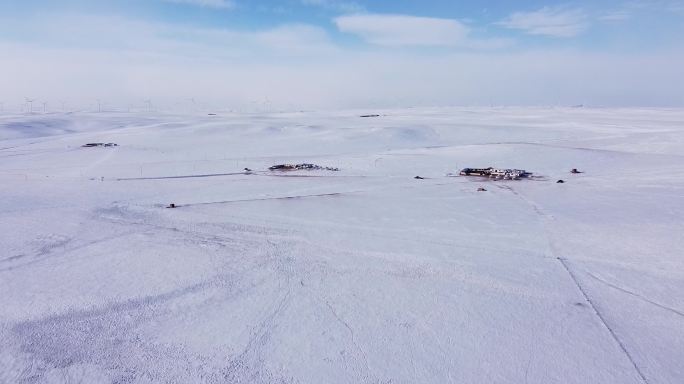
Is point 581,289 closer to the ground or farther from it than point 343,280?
farther from it

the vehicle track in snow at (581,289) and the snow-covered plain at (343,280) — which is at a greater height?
the vehicle track in snow at (581,289)

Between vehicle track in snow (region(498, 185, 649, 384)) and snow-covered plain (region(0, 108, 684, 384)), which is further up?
vehicle track in snow (region(498, 185, 649, 384))

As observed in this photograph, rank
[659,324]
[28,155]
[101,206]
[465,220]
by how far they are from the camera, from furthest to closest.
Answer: [28,155] → [101,206] → [465,220] → [659,324]

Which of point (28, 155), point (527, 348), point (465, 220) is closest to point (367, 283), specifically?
point (527, 348)

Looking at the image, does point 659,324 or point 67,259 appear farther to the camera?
point 67,259

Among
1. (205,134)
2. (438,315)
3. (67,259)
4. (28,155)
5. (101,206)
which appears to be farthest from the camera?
(205,134)

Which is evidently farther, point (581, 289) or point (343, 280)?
point (343, 280)

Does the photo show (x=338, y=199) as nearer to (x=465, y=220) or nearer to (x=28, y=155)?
(x=465, y=220)
